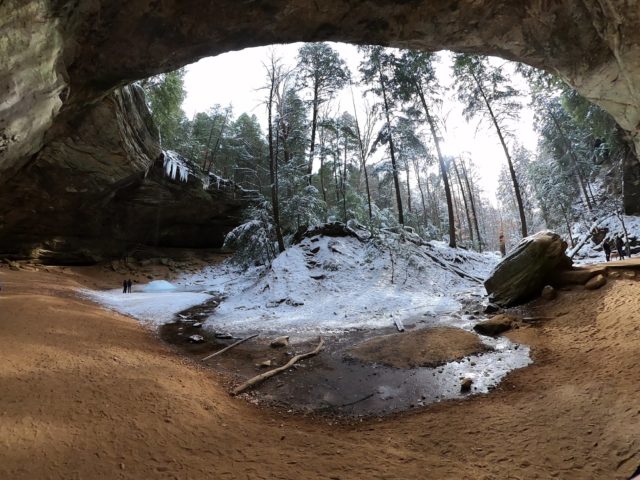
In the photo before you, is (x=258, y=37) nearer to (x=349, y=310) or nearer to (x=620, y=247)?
(x=349, y=310)

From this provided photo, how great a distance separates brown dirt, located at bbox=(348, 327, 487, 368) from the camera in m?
6.71

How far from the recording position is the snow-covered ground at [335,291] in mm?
10562

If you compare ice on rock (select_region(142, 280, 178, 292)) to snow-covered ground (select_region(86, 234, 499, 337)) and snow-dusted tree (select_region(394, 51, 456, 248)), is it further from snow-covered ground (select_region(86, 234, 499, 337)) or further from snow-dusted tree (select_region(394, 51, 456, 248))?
snow-dusted tree (select_region(394, 51, 456, 248))

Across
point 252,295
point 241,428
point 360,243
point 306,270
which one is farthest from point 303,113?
point 241,428

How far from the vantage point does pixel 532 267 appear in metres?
9.30

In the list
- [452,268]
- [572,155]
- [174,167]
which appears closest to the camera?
[452,268]

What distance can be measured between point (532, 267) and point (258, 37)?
960 centimetres

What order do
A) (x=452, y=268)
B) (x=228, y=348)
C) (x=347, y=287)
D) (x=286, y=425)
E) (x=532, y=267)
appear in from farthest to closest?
(x=452, y=268) → (x=347, y=287) → (x=532, y=267) → (x=228, y=348) → (x=286, y=425)

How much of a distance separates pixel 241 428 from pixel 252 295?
9.36 meters

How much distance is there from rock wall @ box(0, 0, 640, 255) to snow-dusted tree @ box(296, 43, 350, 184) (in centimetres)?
1414

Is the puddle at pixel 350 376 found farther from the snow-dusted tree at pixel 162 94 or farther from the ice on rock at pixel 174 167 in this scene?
the snow-dusted tree at pixel 162 94

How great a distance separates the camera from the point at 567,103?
51.1 feet

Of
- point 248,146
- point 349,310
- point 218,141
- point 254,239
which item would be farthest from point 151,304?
point 218,141

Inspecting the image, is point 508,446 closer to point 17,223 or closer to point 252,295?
point 252,295
